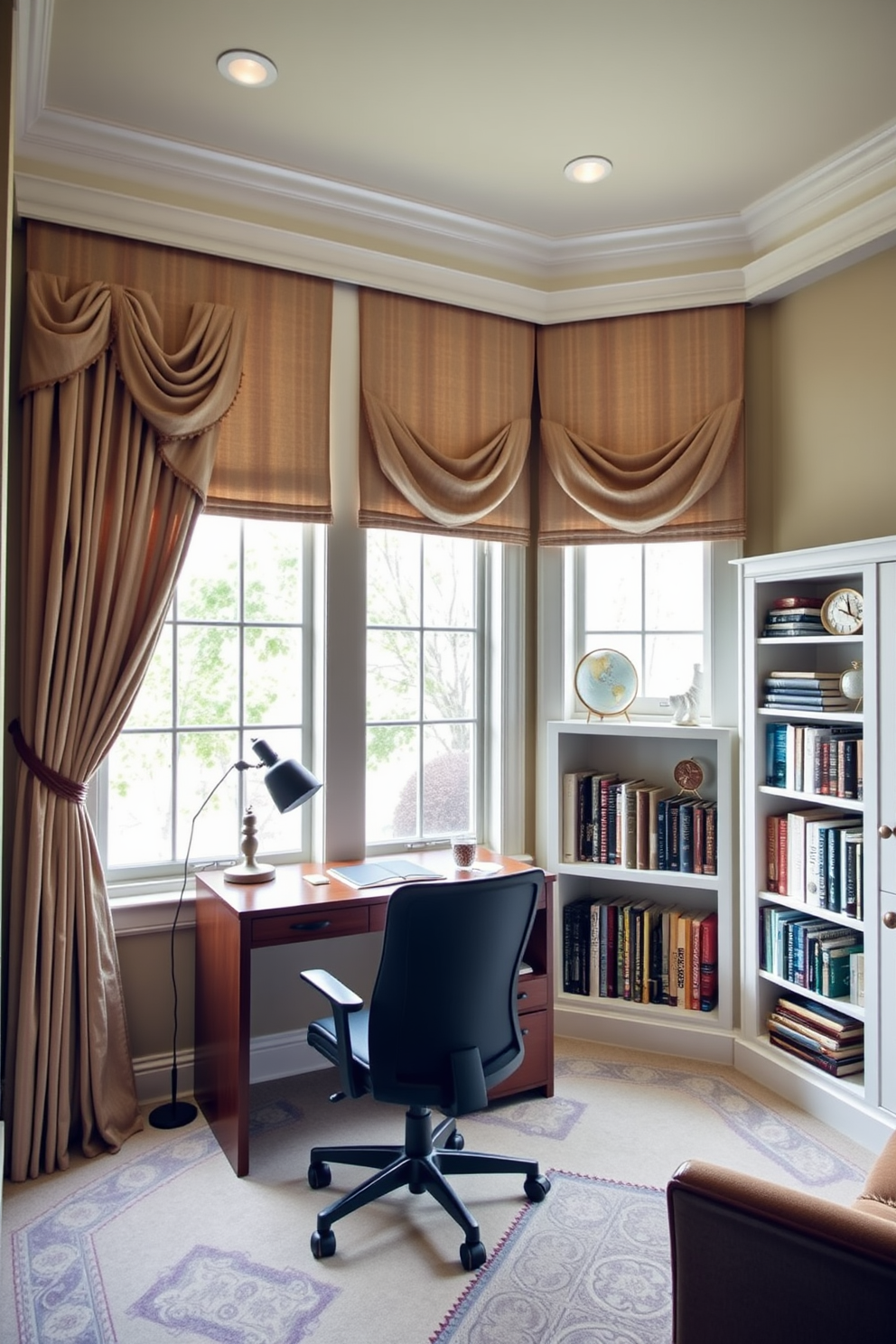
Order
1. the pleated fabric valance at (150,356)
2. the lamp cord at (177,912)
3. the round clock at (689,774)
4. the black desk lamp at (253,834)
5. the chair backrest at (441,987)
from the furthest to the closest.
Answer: the round clock at (689,774) → the lamp cord at (177,912) → the black desk lamp at (253,834) → the pleated fabric valance at (150,356) → the chair backrest at (441,987)

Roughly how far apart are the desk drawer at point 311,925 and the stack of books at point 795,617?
1669 mm

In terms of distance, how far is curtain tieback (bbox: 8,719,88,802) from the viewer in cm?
257

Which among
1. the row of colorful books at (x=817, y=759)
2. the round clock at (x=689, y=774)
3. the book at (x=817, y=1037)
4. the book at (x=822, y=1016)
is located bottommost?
the book at (x=817, y=1037)

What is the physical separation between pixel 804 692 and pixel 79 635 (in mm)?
2301

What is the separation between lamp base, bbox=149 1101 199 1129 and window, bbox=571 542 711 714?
7.03ft

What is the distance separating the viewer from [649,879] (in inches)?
131

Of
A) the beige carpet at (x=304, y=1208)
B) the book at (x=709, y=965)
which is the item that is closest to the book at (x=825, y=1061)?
the beige carpet at (x=304, y=1208)

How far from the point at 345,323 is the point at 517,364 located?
0.71 meters

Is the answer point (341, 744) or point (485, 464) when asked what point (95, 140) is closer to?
point (485, 464)

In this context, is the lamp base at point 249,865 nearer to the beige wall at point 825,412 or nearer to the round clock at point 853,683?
the round clock at point 853,683

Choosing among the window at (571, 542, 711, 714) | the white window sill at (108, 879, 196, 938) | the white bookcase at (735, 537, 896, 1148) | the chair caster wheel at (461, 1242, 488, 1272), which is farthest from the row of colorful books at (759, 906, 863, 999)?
the white window sill at (108, 879, 196, 938)

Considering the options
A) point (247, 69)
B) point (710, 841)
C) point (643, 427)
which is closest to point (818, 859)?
point (710, 841)

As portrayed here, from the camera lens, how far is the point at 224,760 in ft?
10.2

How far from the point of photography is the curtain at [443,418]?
125 inches
